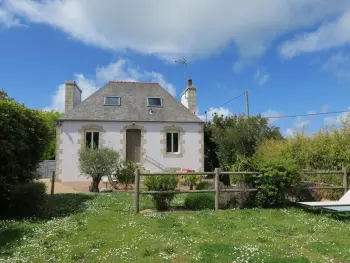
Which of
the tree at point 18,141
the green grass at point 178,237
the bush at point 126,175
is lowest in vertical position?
the green grass at point 178,237

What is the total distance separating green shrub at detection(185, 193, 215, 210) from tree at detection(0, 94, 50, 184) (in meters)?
4.46

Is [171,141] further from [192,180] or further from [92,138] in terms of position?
[192,180]

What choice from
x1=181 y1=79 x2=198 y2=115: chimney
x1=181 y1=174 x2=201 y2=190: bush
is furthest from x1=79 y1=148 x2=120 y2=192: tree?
x1=181 y1=79 x2=198 y2=115: chimney

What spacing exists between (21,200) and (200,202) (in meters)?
4.53

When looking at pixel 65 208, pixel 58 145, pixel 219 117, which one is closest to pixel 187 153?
pixel 219 117

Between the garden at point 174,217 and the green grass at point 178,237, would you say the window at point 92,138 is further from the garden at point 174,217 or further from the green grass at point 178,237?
the green grass at point 178,237

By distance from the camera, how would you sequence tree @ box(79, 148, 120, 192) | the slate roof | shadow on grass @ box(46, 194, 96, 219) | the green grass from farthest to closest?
the slate roof, tree @ box(79, 148, 120, 192), shadow on grass @ box(46, 194, 96, 219), the green grass

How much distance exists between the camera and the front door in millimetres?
18336

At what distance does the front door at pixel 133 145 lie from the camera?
18.3 m

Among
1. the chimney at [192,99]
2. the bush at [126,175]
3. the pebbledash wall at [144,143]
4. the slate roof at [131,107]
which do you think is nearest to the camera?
the bush at [126,175]

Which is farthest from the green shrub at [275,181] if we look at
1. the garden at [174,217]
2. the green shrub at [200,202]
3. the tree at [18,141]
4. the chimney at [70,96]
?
the chimney at [70,96]

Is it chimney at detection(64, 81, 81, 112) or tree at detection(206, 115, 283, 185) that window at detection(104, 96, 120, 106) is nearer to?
chimney at detection(64, 81, 81, 112)

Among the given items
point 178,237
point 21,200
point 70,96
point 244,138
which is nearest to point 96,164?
point 21,200

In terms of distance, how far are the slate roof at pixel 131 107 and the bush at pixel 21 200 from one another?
10.2 m
